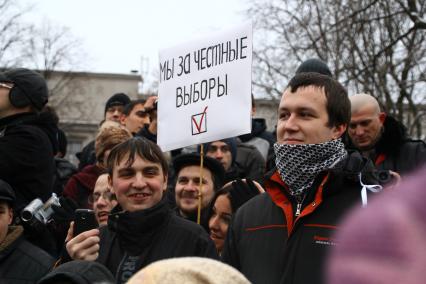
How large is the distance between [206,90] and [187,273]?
3.24 meters

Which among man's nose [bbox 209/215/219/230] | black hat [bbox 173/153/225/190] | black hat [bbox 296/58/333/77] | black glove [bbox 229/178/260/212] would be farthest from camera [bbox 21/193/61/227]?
black hat [bbox 296/58/333/77]

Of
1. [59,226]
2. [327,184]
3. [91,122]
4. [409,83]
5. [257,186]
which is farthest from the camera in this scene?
[91,122]

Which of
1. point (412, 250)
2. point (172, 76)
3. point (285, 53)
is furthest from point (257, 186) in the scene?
point (285, 53)

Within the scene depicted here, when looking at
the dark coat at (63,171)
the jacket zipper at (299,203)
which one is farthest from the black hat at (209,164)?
the jacket zipper at (299,203)

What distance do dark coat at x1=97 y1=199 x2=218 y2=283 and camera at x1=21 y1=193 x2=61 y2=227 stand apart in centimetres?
62

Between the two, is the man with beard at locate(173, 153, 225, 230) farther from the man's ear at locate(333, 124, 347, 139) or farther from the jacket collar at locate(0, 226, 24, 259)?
the man's ear at locate(333, 124, 347, 139)

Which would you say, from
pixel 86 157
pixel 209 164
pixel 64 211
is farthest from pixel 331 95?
pixel 86 157

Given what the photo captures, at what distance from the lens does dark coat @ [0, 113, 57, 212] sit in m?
4.24

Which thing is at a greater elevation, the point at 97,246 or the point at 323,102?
the point at 323,102

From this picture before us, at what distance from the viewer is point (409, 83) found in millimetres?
20328

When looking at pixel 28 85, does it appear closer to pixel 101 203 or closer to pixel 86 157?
pixel 101 203

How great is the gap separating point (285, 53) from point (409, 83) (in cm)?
528

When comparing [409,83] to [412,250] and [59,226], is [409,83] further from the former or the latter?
[412,250]

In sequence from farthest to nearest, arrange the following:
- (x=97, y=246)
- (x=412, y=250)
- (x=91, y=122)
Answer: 1. (x=91, y=122)
2. (x=97, y=246)
3. (x=412, y=250)
